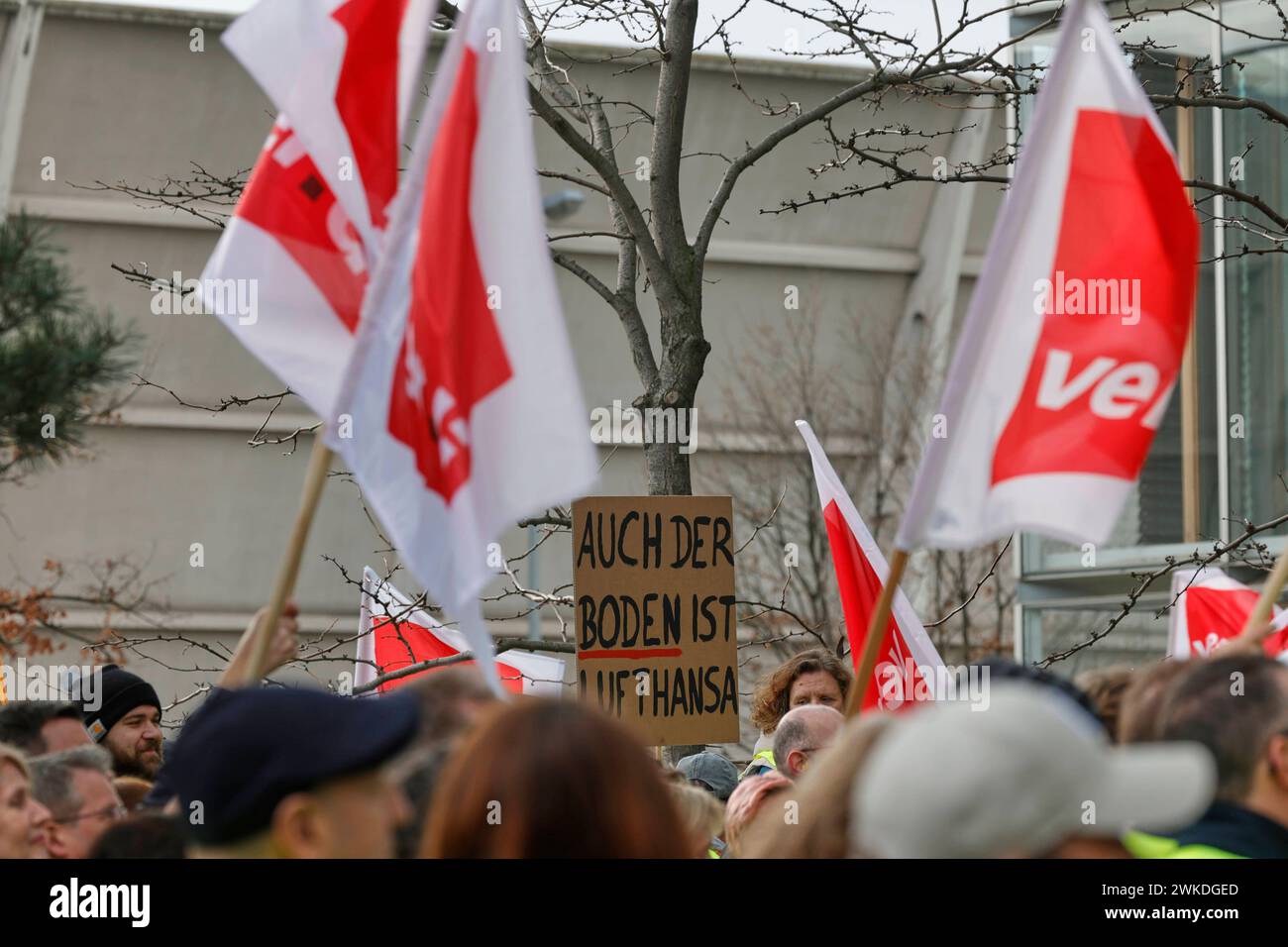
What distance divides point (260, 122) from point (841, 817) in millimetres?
18244

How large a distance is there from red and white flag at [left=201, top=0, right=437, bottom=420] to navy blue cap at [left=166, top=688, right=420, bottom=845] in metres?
1.42

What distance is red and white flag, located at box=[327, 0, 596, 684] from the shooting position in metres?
3.76

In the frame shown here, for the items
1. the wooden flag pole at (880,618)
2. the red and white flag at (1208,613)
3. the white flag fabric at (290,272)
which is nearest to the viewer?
the wooden flag pole at (880,618)

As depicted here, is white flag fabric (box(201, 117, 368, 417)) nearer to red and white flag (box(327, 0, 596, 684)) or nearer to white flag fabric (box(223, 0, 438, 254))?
white flag fabric (box(223, 0, 438, 254))

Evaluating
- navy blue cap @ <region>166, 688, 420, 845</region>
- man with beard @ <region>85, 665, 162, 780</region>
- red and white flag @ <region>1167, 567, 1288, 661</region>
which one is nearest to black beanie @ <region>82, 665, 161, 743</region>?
man with beard @ <region>85, 665, 162, 780</region>

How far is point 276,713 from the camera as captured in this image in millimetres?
2592

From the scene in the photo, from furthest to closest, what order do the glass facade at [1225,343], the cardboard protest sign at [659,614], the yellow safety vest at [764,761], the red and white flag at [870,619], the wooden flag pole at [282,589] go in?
the glass facade at [1225,343], the cardboard protest sign at [659,614], the yellow safety vest at [764,761], the red and white flag at [870,619], the wooden flag pole at [282,589]

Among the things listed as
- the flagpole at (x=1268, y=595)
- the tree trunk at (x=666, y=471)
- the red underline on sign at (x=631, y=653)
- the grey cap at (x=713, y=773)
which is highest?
the tree trunk at (x=666, y=471)

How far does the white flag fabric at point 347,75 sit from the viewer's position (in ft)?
14.1

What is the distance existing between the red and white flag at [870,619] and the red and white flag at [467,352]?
215 cm

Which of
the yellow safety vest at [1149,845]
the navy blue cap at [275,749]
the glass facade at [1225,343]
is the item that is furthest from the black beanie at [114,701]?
the glass facade at [1225,343]

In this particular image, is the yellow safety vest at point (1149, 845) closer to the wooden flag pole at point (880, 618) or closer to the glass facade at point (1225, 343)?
the wooden flag pole at point (880, 618)
